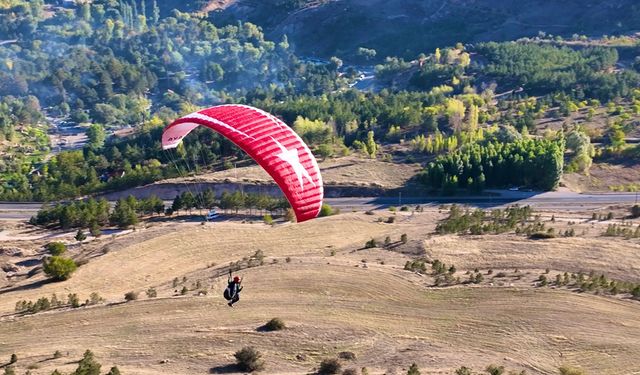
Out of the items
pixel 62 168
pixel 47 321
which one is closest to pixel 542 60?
pixel 62 168

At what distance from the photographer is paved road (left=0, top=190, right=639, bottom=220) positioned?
61688 mm

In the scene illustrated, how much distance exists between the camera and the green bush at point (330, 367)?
29828 millimetres

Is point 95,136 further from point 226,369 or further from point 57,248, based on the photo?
point 226,369

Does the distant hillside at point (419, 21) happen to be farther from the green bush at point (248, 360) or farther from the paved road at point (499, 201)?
the green bush at point (248, 360)

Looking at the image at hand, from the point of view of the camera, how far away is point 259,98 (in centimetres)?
11350

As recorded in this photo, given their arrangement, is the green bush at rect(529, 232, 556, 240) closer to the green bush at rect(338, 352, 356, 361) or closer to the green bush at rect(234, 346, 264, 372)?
the green bush at rect(338, 352, 356, 361)

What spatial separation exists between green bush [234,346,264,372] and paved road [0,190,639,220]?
3245 centimetres

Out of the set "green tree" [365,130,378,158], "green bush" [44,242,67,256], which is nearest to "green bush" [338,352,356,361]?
"green bush" [44,242,67,256]

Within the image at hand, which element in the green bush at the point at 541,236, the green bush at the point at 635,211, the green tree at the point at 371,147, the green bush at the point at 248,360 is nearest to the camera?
the green bush at the point at 248,360

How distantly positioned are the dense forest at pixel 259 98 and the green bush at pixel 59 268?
45.2ft

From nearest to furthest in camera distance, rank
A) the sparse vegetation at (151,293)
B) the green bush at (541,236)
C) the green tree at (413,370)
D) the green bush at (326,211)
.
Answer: the green tree at (413,370), the sparse vegetation at (151,293), the green bush at (541,236), the green bush at (326,211)

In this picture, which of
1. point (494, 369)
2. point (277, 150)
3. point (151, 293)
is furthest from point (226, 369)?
point (494, 369)

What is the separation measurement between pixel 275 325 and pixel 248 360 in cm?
343

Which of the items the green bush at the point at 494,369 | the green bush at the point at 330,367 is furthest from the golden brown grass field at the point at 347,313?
the green bush at the point at 330,367
